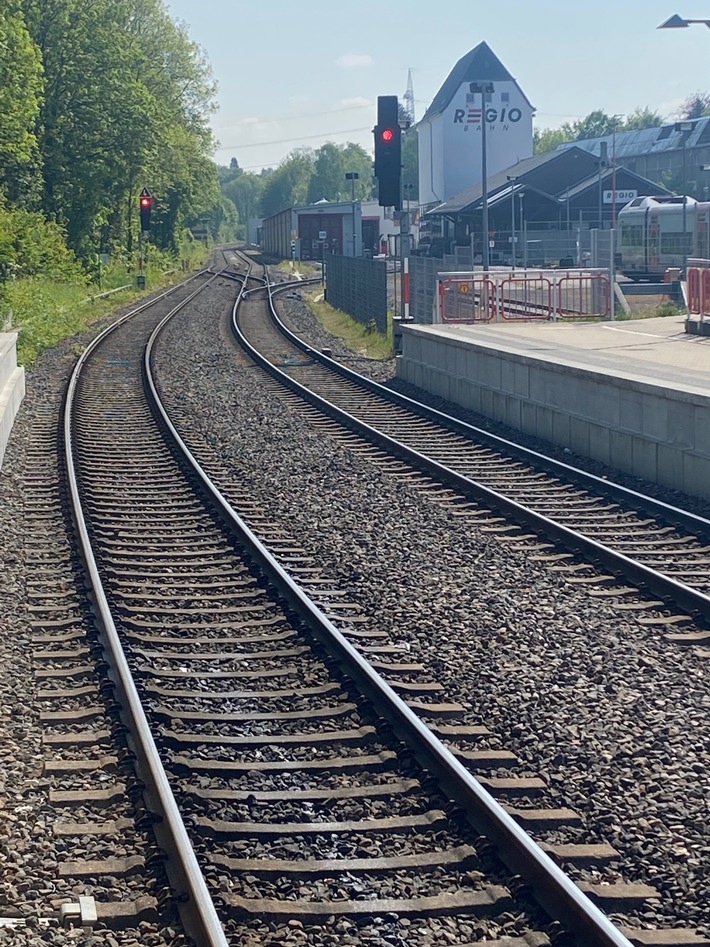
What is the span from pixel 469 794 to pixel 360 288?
99.5 feet

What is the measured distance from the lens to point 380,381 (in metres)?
23.4

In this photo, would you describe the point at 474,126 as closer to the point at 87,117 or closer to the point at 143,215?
the point at 143,215

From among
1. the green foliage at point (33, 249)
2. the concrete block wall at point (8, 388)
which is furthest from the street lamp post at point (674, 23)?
the green foliage at point (33, 249)

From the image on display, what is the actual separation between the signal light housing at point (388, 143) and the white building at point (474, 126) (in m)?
84.7

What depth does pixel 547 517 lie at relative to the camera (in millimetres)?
11781

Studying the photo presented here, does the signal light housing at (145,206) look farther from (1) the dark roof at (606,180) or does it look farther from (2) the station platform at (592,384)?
(2) the station platform at (592,384)

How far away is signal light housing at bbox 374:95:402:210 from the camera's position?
25.5 metres

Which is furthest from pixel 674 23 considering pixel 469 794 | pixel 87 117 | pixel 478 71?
pixel 478 71

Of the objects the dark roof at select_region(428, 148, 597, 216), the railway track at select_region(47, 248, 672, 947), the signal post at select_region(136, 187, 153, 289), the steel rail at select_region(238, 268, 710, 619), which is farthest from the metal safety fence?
the dark roof at select_region(428, 148, 597, 216)

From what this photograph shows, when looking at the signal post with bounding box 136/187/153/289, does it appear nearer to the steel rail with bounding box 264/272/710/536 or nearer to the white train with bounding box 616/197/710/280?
the white train with bounding box 616/197/710/280

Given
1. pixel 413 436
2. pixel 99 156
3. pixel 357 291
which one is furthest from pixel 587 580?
pixel 99 156

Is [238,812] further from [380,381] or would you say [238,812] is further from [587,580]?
[380,381]

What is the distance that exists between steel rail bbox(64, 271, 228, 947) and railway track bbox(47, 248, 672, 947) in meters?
0.01

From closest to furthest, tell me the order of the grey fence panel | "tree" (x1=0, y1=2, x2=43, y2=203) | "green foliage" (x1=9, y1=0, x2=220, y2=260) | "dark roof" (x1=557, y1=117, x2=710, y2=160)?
1. the grey fence panel
2. "tree" (x1=0, y1=2, x2=43, y2=203)
3. "green foliage" (x1=9, y1=0, x2=220, y2=260)
4. "dark roof" (x1=557, y1=117, x2=710, y2=160)
